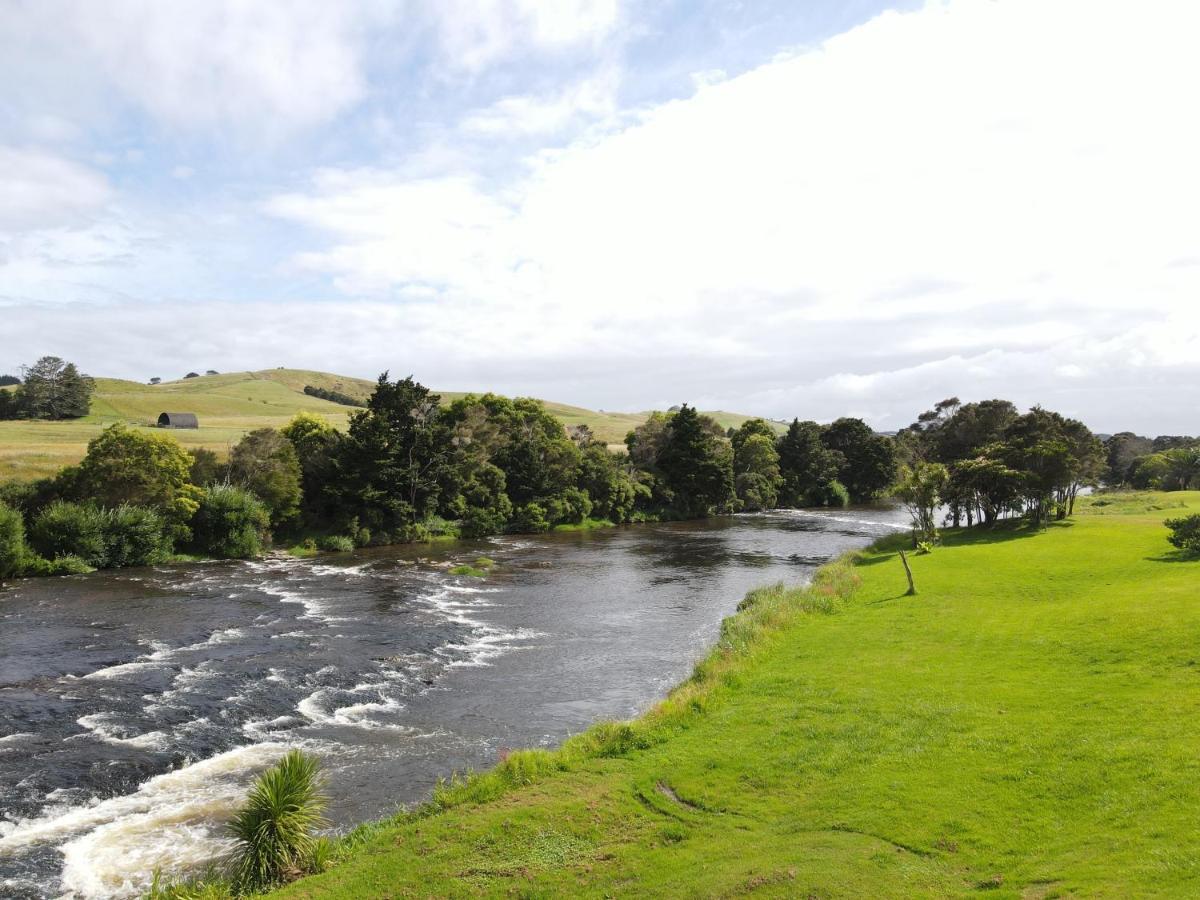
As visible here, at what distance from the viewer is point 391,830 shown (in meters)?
16.1

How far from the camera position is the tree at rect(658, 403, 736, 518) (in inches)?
4102

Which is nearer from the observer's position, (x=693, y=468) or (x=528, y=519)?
(x=528, y=519)

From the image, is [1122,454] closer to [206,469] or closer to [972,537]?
[972,537]

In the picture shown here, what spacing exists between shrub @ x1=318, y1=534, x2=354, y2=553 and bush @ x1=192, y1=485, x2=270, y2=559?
6526 mm

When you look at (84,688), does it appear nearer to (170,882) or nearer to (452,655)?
(452,655)

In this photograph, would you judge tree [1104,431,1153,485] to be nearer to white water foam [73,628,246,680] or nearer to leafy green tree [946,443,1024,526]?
leafy green tree [946,443,1024,526]

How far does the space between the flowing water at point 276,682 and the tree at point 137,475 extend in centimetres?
584

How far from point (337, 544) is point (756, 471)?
73362 millimetres

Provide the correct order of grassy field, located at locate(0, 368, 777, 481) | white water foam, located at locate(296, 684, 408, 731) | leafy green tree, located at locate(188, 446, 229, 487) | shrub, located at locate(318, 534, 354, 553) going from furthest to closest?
shrub, located at locate(318, 534, 354, 553), leafy green tree, located at locate(188, 446, 229, 487), grassy field, located at locate(0, 368, 777, 481), white water foam, located at locate(296, 684, 408, 731)

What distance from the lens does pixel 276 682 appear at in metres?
29.7

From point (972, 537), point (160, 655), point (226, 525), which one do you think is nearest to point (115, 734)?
point (160, 655)

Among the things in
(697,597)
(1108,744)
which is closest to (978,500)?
(697,597)

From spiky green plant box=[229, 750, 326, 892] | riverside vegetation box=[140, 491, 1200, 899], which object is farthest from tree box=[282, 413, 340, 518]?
spiky green plant box=[229, 750, 326, 892]

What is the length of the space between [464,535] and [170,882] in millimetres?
64751
